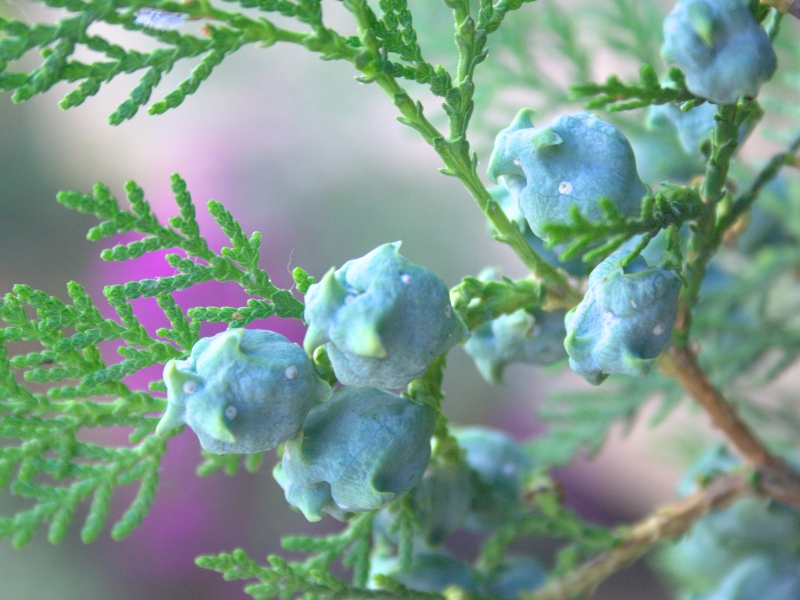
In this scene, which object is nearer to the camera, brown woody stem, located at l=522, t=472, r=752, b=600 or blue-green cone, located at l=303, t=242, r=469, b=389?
blue-green cone, located at l=303, t=242, r=469, b=389

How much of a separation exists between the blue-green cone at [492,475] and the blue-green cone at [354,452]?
12.4 inches

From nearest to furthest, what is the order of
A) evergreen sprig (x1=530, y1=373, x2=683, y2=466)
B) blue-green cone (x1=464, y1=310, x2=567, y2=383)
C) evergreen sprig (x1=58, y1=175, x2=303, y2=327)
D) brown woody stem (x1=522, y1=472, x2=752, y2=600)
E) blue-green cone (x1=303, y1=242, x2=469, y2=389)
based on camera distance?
blue-green cone (x1=303, y1=242, x2=469, y2=389), evergreen sprig (x1=58, y1=175, x2=303, y2=327), blue-green cone (x1=464, y1=310, x2=567, y2=383), brown woody stem (x1=522, y1=472, x2=752, y2=600), evergreen sprig (x1=530, y1=373, x2=683, y2=466)

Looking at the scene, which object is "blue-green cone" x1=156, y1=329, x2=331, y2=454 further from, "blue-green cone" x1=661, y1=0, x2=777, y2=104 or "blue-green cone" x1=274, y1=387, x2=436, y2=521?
"blue-green cone" x1=661, y1=0, x2=777, y2=104

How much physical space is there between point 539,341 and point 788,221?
2.49 feet

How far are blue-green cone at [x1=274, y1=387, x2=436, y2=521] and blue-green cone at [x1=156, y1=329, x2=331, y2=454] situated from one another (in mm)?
49

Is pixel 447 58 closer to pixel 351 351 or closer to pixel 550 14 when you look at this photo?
pixel 550 14

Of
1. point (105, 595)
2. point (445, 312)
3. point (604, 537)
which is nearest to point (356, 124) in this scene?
point (105, 595)

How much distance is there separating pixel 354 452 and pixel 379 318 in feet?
0.43

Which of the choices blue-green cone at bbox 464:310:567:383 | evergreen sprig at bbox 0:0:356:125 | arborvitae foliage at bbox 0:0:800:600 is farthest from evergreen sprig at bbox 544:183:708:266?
evergreen sprig at bbox 0:0:356:125

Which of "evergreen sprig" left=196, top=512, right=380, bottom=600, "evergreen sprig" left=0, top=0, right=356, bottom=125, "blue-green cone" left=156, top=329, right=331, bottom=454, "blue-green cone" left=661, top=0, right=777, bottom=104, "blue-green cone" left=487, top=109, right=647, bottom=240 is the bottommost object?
"evergreen sprig" left=196, top=512, right=380, bottom=600

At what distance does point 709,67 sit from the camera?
573 millimetres

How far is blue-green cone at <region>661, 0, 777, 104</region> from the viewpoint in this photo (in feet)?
1.85

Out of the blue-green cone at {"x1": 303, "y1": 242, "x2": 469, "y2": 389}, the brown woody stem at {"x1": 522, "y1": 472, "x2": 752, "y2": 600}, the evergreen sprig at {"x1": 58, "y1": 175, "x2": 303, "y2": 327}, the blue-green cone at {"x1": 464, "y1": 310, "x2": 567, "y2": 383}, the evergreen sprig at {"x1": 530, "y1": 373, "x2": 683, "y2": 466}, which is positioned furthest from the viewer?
the evergreen sprig at {"x1": 530, "y1": 373, "x2": 683, "y2": 466}

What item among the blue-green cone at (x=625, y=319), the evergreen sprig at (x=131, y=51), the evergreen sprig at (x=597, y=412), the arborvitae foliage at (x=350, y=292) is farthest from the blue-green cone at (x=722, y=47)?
the evergreen sprig at (x=597, y=412)
